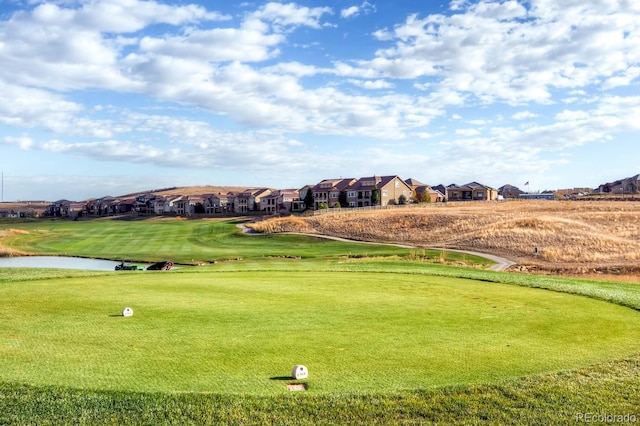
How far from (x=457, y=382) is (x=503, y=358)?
5.30 ft

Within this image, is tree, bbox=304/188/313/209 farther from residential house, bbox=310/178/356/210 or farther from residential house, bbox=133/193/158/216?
residential house, bbox=133/193/158/216

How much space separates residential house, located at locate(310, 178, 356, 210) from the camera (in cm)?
10850

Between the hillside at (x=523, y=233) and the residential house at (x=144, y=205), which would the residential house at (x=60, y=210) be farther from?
the hillside at (x=523, y=233)

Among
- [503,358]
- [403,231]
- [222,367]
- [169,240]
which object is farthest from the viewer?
[169,240]

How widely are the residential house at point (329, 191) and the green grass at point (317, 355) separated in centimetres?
9233

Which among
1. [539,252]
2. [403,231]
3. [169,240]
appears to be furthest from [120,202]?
[539,252]

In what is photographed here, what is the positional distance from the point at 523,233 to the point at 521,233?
188 mm

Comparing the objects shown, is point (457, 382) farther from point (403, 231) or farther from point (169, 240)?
point (169, 240)

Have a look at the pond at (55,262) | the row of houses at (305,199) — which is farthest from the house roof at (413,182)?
the pond at (55,262)

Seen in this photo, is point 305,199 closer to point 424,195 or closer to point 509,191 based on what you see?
point 424,195

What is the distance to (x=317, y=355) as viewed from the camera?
27.8ft

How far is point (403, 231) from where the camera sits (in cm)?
5831

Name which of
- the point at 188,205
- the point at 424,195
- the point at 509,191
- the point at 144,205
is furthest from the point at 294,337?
the point at 509,191

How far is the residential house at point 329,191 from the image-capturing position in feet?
356
